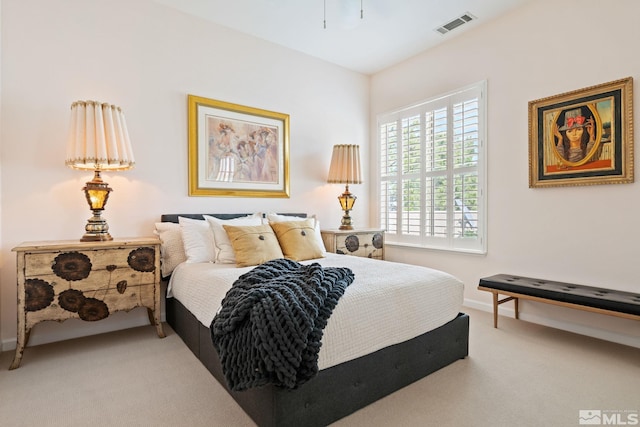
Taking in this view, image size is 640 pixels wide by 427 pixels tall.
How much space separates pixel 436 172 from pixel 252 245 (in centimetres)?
241

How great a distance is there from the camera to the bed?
5.20 ft

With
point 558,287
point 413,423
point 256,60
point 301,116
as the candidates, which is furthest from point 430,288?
point 256,60

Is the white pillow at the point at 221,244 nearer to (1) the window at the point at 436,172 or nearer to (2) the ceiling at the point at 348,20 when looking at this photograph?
(2) the ceiling at the point at 348,20

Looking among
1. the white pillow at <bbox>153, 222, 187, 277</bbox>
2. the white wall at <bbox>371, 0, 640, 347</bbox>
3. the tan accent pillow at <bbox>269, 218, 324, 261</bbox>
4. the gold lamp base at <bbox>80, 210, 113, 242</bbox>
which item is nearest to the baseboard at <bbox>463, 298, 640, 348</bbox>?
the white wall at <bbox>371, 0, 640, 347</bbox>

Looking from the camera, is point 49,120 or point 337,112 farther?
point 337,112

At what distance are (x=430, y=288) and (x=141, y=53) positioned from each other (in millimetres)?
3216

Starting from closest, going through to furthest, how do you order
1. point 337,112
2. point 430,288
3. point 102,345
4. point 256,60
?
point 430,288, point 102,345, point 256,60, point 337,112

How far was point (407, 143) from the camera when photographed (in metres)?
4.35

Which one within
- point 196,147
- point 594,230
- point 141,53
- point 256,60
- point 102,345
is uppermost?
point 256,60

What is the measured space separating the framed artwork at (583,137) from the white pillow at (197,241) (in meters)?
3.03

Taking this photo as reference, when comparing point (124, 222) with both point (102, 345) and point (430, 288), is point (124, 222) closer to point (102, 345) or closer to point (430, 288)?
point (102, 345)

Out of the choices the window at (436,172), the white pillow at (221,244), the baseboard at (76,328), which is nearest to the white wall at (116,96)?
the baseboard at (76,328)

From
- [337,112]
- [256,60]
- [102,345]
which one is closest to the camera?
[102,345]

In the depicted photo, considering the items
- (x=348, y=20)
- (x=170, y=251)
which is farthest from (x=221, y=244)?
(x=348, y=20)
